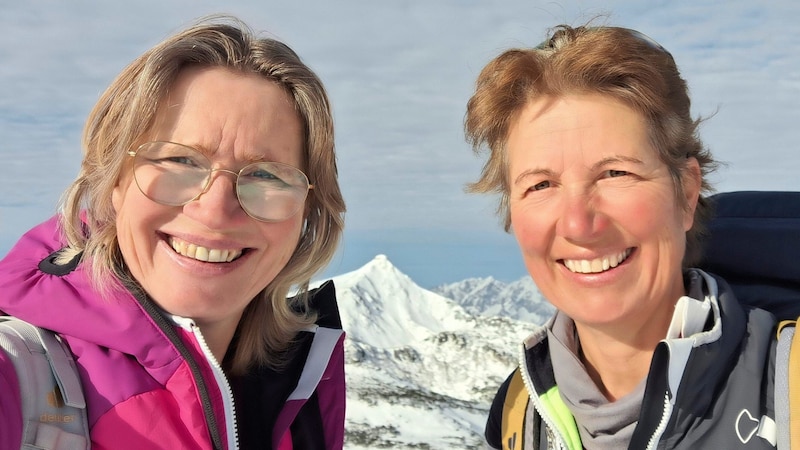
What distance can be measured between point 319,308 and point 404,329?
4612cm

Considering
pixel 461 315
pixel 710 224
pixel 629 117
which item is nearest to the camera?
pixel 629 117

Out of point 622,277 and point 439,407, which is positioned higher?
point 622,277

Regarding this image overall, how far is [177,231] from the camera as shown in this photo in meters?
3.23

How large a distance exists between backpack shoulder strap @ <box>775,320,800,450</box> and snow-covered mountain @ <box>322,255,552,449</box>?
10.5 meters

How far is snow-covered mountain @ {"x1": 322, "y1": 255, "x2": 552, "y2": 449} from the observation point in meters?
15.2

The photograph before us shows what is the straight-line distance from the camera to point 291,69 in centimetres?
356

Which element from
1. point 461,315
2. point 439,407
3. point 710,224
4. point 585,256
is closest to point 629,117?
point 585,256

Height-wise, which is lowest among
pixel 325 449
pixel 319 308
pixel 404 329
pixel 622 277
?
pixel 404 329

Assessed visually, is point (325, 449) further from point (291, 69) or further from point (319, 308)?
point (291, 69)

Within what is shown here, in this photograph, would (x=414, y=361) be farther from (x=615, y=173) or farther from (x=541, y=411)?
(x=615, y=173)

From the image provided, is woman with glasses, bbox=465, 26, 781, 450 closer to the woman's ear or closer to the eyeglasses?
the woman's ear

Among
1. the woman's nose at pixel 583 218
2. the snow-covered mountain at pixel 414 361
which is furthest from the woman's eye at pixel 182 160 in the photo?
the snow-covered mountain at pixel 414 361

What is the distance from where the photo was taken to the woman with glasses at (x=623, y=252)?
10.5 ft

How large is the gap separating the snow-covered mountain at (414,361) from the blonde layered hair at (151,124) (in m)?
9.46
